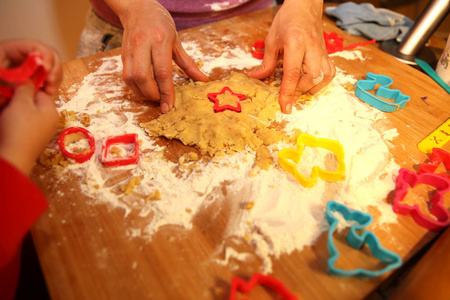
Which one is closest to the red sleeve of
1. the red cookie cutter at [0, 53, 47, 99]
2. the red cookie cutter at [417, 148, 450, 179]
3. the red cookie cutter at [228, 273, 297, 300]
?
the red cookie cutter at [0, 53, 47, 99]

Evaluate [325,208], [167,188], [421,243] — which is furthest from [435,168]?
[167,188]

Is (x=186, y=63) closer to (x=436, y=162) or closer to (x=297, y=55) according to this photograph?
(x=297, y=55)

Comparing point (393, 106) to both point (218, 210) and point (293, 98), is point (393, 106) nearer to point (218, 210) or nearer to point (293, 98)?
point (293, 98)

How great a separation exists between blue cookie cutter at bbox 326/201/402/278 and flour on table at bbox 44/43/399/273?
35 millimetres

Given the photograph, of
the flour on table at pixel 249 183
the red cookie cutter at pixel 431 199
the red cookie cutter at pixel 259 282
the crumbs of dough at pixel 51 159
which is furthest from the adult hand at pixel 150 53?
the red cookie cutter at pixel 431 199

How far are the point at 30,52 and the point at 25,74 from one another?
0.06m

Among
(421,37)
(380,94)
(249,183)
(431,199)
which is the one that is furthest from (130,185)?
(421,37)

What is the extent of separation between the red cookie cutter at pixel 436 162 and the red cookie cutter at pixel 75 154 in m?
1.00

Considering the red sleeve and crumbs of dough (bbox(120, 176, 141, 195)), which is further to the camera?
crumbs of dough (bbox(120, 176, 141, 195))

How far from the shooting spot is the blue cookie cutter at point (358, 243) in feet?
2.22

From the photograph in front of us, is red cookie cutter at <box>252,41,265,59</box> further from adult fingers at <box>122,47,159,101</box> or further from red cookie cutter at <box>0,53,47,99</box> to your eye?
red cookie cutter at <box>0,53,47,99</box>

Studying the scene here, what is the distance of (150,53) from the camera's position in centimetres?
104

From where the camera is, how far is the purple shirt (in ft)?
4.85

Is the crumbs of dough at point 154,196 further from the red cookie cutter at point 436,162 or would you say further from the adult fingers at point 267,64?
the red cookie cutter at point 436,162
